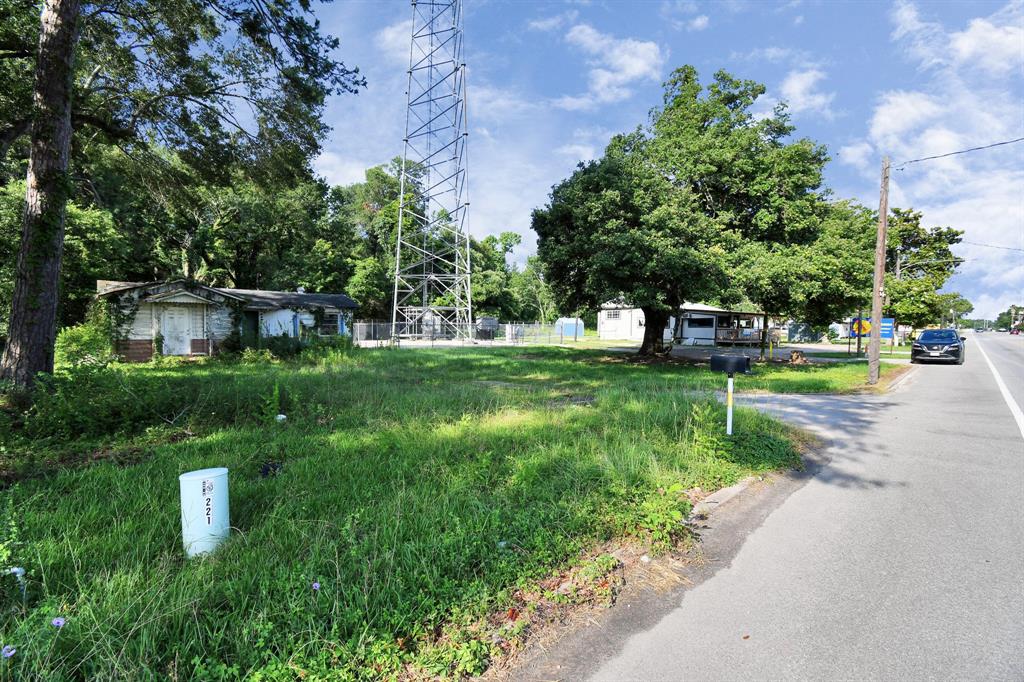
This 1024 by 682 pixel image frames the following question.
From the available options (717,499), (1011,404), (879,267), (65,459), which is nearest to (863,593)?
(717,499)

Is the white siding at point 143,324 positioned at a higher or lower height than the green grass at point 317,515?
higher

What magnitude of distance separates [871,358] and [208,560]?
1645 cm

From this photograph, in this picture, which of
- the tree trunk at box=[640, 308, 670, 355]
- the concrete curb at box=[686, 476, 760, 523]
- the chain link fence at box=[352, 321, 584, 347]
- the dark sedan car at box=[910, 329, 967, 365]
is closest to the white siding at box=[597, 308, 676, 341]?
the chain link fence at box=[352, 321, 584, 347]

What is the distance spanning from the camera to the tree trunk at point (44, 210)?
741 cm

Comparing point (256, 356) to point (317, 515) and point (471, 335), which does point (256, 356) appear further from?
point (471, 335)

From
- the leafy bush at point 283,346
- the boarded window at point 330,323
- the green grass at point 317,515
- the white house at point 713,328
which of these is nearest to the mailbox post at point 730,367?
the green grass at point 317,515

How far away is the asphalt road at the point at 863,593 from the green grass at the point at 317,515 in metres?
0.68

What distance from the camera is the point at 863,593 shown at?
3057 millimetres

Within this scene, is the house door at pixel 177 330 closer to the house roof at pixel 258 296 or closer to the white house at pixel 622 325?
the house roof at pixel 258 296

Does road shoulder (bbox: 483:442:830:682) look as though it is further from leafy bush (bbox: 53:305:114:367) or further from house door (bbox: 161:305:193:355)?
house door (bbox: 161:305:193:355)

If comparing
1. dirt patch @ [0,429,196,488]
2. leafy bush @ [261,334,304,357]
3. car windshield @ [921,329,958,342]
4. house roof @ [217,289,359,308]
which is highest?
house roof @ [217,289,359,308]

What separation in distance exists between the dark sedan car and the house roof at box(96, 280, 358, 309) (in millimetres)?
31843

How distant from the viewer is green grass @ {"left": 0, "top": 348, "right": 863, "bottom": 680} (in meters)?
2.21

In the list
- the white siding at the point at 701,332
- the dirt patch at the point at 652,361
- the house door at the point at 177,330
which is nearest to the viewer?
the dirt patch at the point at 652,361
